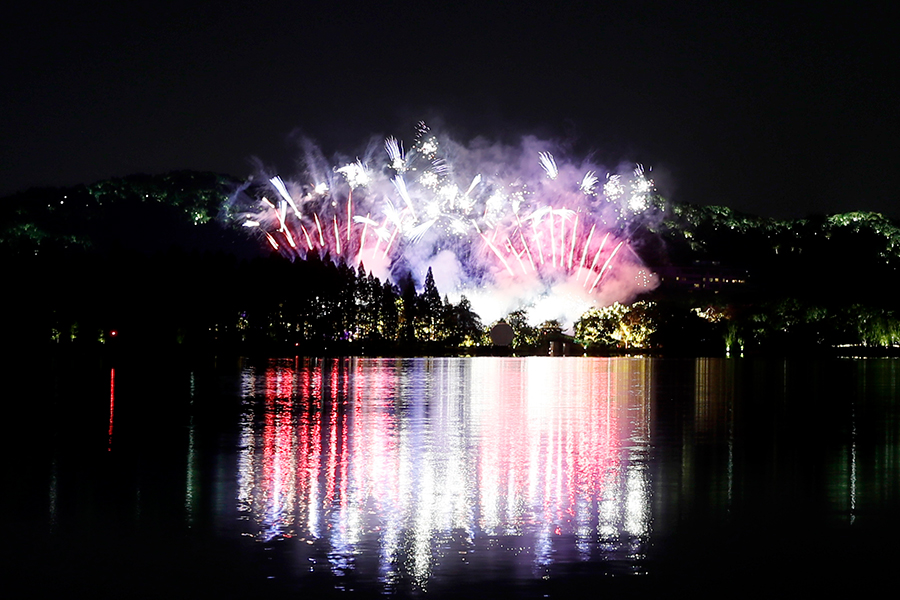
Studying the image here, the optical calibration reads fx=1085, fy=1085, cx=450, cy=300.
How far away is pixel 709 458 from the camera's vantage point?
21.3m

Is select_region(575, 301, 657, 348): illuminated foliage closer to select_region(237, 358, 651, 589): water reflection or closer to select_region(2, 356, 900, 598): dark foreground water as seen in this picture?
select_region(237, 358, 651, 589): water reflection

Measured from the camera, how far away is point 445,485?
56.9ft

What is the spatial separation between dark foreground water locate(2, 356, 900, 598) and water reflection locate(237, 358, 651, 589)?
63 mm

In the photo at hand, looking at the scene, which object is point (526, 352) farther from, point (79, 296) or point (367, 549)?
point (367, 549)

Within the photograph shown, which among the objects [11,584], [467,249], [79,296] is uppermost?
[467,249]

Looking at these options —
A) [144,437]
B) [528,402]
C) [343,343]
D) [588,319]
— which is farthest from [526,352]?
[144,437]

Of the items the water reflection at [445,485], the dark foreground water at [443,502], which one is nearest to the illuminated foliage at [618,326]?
the water reflection at [445,485]

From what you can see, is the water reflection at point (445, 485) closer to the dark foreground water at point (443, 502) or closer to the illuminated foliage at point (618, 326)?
the dark foreground water at point (443, 502)

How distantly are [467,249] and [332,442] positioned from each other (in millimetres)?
171382

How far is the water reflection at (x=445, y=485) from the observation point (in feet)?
41.2

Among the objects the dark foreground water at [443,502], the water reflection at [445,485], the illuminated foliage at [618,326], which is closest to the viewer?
the dark foreground water at [443,502]

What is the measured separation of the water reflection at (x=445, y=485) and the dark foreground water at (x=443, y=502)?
0.06 meters

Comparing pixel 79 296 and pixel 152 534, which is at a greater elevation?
pixel 79 296

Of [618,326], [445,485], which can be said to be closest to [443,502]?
[445,485]
